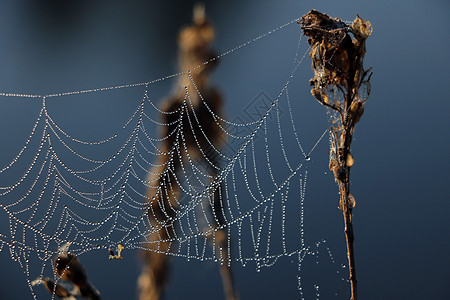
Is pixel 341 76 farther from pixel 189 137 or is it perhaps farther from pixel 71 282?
pixel 71 282

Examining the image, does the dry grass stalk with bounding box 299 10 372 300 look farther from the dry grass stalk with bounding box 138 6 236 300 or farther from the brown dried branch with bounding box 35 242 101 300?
the brown dried branch with bounding box 35 242 101 300

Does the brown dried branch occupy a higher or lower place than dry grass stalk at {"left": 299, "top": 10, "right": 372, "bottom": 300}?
lower

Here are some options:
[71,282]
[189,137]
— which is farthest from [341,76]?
[71,282]

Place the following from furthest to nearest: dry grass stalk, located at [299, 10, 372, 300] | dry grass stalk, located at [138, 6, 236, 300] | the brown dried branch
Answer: dry grass stalk, located at [138, 6, 236, 300], the brown dried branch, dry grass stalk, located at [299, 10, 372, 300]

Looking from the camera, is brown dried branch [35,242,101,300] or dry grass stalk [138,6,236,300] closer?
brown dried branch [35,242,101,300]

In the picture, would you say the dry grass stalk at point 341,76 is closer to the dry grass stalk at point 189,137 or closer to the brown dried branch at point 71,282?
the dry grass stalk at point 189,137
